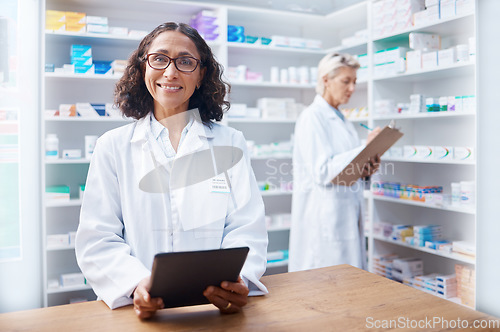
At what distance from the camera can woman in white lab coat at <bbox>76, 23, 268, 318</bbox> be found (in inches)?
53.2

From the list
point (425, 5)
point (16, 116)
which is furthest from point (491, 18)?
point (16, 116)

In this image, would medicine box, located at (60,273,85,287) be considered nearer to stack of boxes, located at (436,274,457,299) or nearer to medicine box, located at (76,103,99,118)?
medicine box, located at (76,103,99,118)

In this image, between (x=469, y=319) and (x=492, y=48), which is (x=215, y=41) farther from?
(x=469, y=319)

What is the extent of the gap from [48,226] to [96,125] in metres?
0.91

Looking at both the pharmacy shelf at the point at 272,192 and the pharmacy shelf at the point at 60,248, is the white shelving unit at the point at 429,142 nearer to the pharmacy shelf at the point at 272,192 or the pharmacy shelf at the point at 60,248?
the pharmacy shelf at the point at 272,192

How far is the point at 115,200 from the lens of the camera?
1.42 m

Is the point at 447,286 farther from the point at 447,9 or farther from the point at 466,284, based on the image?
the point at 447,9

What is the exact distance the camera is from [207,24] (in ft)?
12.6

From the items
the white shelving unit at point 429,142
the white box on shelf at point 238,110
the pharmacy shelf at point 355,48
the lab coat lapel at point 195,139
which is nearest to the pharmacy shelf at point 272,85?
the white box on shelf at point 238,110

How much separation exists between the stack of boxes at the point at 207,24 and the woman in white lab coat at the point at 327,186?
1.26 metres

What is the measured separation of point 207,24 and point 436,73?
1933mm

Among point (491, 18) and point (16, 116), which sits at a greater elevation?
point (491, 18)

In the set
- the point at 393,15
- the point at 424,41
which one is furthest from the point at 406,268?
the point at 393,15

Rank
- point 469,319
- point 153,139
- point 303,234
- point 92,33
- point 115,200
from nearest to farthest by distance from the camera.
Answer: point 469,319 < point 115,200 < point 153,139 < point 303,234 < point 92,33
